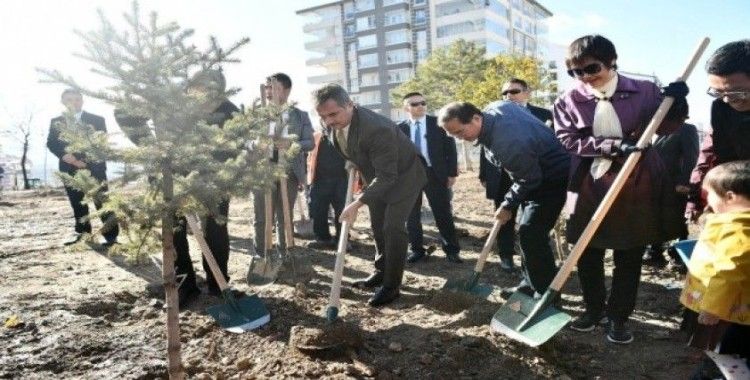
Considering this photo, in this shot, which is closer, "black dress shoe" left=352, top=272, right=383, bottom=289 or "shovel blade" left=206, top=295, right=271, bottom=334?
"shovel blade" left=206, top=295, right=271, bottom=334

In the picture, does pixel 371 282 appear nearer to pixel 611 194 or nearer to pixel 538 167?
pixel 538 167

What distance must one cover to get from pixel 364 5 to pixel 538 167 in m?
56.3

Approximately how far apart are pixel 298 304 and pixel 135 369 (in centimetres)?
123

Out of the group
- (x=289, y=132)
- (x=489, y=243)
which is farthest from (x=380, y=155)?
(x=289, y=132)

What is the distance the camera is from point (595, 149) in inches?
108

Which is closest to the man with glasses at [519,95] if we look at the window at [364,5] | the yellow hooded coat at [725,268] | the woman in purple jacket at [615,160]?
the woman in purple jacket at [615,160]

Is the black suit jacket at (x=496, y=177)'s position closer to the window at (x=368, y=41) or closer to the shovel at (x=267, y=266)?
the shovel at (x=267, y=266)

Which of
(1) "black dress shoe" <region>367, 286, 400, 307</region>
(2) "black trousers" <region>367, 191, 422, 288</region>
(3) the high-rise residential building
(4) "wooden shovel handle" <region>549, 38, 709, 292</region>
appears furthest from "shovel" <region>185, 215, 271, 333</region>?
(3) the high-rise residential building

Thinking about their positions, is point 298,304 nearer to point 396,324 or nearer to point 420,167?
point 396,324

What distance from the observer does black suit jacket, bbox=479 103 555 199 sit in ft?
15.2

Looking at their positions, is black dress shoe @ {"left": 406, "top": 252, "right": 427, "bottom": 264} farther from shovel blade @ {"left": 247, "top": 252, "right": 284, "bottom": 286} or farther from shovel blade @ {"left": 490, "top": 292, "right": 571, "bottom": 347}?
shovel blade @ {"left": 490, "top": 292, "right": 571, "bottom": 347}

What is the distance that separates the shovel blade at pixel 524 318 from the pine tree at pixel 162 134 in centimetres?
168

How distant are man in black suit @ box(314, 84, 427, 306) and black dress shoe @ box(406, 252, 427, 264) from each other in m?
1.02

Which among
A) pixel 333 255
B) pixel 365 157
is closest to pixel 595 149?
pixel 365 157
